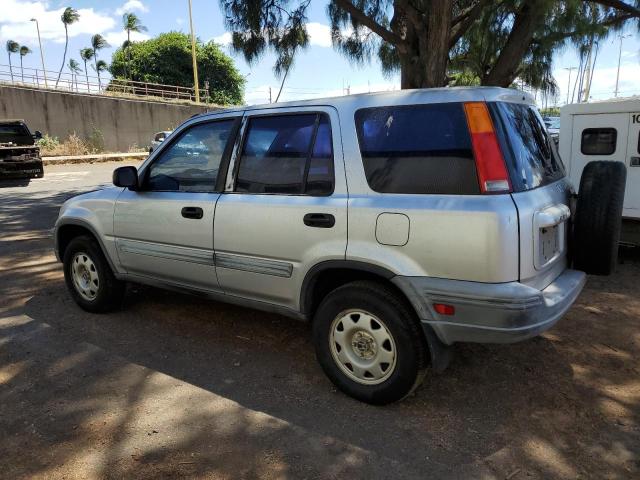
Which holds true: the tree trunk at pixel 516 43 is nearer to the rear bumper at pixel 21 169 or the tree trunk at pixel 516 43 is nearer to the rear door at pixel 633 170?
the rear door at pixel 633 170

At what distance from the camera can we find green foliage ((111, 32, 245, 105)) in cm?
4894

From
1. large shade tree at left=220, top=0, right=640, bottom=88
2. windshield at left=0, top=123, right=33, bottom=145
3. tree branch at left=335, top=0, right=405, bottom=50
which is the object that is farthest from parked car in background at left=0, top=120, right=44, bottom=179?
tree branch at left=335, top=0, right=405, bottom=50

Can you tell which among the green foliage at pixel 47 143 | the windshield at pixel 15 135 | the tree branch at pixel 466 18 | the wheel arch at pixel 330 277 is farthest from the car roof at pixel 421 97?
the green foliage at pixel 47 143

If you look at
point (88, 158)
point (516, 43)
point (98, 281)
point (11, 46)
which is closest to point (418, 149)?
point (98, 281)

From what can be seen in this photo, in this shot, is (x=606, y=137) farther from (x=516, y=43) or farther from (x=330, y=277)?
(x=330, y=277)

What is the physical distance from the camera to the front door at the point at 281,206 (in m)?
3.10

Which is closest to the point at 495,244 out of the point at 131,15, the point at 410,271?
the point at 410,271

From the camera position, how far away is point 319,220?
10.2 ft

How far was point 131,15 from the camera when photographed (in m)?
52.1

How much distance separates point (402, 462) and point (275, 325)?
78.2 inches

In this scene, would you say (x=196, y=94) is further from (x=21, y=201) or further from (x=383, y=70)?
(x=383, y=70)

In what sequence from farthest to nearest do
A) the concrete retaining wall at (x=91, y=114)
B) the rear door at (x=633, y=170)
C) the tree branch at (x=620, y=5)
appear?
1. the concrete retaining wall at (x=91, y=114)
2. the tree branch at (x=620, y=5)
3. the rear door at (x=633, y=170)

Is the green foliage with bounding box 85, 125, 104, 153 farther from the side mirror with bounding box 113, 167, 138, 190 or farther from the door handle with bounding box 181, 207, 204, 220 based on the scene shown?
the door handle with bounding box 181, 207, 204, 220

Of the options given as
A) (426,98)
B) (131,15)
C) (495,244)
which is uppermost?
(131,15)
